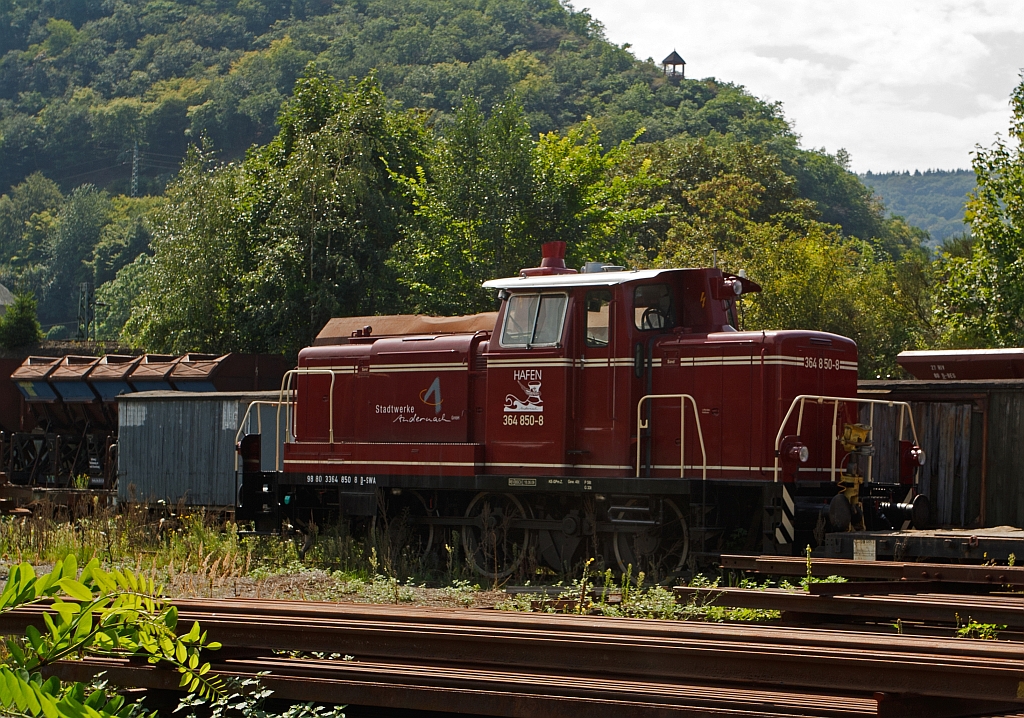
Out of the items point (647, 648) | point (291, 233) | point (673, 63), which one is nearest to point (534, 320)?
point (647, 648)

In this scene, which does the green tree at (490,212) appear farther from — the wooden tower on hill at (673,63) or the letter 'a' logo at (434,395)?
the wooden tower on hill at (673,63)

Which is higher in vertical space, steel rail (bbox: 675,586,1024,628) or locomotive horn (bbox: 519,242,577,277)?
locomotive horn (bbox: 519,242,577,277)

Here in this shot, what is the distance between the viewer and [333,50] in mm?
170375

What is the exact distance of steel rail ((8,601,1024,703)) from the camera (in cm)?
459

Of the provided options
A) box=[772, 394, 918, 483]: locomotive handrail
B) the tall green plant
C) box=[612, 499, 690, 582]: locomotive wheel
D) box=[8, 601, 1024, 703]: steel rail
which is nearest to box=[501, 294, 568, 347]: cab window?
box=[612, 499, 690, 582]: locomotive wheel

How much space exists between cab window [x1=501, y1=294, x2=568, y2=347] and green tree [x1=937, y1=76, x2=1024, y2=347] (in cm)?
1478

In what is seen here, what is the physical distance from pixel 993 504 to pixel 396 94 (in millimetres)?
142132

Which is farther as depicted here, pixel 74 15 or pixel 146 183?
pixel 74 15

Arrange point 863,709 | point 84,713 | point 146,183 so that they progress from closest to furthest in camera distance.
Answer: point 84,713 → point 863,709 → point 146,183

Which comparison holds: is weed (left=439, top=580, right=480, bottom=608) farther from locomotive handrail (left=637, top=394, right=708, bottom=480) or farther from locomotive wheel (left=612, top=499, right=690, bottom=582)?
locomotive handrail (left=637, top=394, right=708, bottom=480)

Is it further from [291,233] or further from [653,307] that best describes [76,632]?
[291,233]

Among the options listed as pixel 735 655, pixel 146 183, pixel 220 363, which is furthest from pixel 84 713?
pixel 146 183

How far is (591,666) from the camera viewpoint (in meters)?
5.29

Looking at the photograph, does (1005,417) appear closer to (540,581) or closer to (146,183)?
(540,581)
